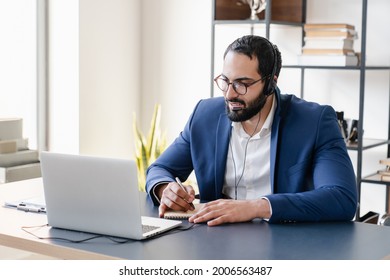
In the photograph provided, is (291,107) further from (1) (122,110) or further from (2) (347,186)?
(1) (122,110)

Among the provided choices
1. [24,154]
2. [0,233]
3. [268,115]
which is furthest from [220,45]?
[0,233]

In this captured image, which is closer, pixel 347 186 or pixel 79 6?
pixel 347 186

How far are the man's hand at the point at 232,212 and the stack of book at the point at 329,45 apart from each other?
187 centimetres

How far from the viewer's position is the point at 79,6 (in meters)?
4.29

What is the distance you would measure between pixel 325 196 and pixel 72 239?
0.80 meters

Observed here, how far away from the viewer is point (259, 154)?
2.49m

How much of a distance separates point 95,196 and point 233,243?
0.41m

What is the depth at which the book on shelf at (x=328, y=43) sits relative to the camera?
3783mm

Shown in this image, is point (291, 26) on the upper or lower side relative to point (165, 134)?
upper

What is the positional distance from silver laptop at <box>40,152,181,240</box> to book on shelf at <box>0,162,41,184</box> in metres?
2.19

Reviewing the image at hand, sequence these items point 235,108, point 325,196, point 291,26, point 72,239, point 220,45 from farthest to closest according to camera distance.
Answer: point 220,45
point 291,26
point 235,108
point 325,196
point 72,239

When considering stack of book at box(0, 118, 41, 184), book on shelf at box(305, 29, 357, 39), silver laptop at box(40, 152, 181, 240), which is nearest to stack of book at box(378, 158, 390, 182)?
book on shelf at box(305, 29, 357, 39)

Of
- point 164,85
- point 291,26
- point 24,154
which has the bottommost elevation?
point 24,154

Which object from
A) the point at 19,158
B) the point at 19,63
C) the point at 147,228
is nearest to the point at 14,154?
the point at 19,158
